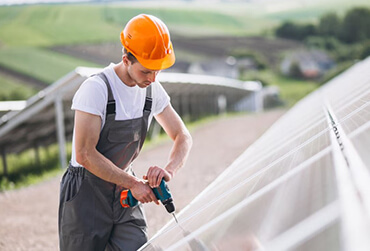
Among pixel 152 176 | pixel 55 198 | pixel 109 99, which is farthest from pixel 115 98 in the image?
pixel 55 198

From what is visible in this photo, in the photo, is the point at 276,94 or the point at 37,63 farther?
the point at 276,94

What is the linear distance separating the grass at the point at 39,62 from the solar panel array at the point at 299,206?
41.6m

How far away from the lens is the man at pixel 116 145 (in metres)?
2.75

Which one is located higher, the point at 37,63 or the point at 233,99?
the point at 37,63

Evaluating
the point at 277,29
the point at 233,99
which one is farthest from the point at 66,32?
the point at 277,29

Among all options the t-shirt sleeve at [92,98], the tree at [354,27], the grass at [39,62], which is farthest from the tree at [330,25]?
the t-shirt sleeve at [92,98]

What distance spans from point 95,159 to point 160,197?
1.21ft

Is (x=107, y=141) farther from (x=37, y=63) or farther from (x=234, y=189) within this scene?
(x=37, y=63)

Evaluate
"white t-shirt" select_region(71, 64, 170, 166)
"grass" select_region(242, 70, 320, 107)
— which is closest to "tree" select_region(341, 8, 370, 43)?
"grass" select_region(242, 70, 320, 107)

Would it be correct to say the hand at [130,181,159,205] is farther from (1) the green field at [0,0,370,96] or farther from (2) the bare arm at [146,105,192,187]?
(1) the green field at [0,0,370,96]

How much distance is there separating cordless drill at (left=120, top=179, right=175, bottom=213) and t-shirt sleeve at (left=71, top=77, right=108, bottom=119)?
42cm

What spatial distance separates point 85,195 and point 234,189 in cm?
77

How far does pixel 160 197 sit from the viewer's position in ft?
9.32

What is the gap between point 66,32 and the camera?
53125 millimetres
